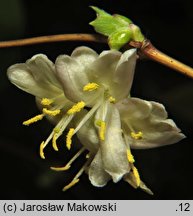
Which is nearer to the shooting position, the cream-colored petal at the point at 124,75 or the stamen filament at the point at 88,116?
the cream-colored petal at the point at 124,75

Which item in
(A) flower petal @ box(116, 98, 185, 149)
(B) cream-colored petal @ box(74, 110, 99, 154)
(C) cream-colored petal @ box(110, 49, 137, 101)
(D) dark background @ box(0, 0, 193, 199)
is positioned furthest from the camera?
(D) dark background @ box(0, 0, 193, 199)

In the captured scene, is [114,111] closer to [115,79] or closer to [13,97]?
[115,79]

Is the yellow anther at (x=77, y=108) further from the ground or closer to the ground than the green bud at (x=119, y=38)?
closer to the ground

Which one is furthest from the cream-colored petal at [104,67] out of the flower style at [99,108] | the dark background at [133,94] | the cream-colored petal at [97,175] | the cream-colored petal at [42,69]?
the dark background at [133,94]

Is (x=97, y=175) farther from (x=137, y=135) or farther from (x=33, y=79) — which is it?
(x=33, y=79)

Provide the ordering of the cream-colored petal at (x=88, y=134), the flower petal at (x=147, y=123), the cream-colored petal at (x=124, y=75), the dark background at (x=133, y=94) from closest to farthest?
the cream-colored petal at (x=124, y=75) → the flower petal at (x=147, y=123) → the cream-colored petal at (x=88, y=134) → the dark background at (x=133, y=94)

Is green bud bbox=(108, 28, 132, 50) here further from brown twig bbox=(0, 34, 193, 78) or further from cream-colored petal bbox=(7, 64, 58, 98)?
cream-colored petal bbox=(7, 64, 58, 98)

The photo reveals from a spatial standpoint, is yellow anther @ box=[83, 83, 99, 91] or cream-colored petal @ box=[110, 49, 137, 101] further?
yellow anther @ box=[83, 83, 99, 91]

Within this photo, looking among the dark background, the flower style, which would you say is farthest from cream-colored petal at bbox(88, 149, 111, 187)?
the dark background

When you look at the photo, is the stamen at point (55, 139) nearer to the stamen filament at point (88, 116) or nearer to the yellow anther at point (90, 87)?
the stamen filament at point (88, 116)

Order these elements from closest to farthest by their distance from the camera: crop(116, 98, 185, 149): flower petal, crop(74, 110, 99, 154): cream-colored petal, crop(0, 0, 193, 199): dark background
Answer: crop(116, 98, 185, 149): flower petal < crop(74, 110, 99, 154): cream-colored petal < crop(0, 0, 193, 199): dark background
